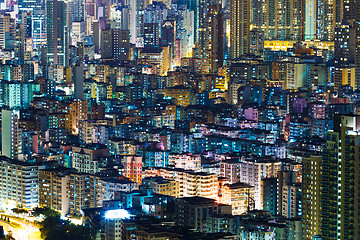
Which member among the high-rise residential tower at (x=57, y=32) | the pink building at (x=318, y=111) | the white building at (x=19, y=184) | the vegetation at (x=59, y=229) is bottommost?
the vegetation at (x=59, y=229)

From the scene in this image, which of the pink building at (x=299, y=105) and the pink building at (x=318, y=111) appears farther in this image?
the pink building at (x=299, y=105)

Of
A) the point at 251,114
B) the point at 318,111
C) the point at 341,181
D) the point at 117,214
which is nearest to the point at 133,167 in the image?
the point at 117,214

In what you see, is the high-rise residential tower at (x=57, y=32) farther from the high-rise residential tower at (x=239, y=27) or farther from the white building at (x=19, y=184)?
the white building at (x=19, y=184)

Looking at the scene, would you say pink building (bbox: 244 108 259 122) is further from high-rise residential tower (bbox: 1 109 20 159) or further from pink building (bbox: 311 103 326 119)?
high-rise residential tower (bbox: 1 109 20 159)

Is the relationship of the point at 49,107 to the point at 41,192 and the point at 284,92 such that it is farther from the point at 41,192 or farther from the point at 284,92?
the point at 41,192

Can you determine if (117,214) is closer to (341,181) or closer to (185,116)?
(341,181)

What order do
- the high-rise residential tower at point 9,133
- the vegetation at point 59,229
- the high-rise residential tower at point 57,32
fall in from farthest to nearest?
the high-rise residential tower at point 57,32
the high-rise residential tower at point 9,133
the vegetation at point 59,229

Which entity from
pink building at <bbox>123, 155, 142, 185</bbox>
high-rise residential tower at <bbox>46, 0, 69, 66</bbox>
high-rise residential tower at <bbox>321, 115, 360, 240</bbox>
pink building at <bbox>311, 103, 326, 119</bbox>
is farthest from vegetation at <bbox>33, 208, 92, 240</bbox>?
high-rise residential tower at <bbox>46, 0, 69, 66</bbox>

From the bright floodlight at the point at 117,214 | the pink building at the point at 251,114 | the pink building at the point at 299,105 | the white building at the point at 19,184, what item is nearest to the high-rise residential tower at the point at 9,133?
the white building at the point at 19,184
